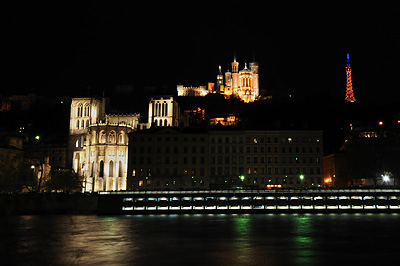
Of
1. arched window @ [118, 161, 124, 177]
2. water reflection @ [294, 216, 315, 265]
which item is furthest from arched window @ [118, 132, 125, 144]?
water reflection @ [294, 216, 315, 265]

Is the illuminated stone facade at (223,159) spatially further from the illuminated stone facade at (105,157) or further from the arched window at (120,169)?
the arched window at (120,169)

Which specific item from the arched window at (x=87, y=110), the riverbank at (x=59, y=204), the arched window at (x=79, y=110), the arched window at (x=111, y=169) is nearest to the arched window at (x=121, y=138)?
the arched window at (x=111, y=169)

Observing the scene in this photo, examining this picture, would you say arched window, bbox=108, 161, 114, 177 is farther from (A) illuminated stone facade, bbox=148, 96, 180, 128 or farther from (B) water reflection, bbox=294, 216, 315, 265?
(B) water reflection, bbox=294, 216, 315, 265

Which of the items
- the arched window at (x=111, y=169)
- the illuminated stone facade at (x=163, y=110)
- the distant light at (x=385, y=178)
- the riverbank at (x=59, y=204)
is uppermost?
the illuminated stone facade at (x=163, y=110)

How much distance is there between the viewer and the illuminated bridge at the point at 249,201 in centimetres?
6362

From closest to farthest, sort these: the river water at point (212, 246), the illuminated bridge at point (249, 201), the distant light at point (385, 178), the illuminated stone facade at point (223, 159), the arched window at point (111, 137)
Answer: the river water at point (212, 246), the illuminated bridge at point (249, 201), the distant light at point (385, 178), the illuminated stone facade at point (223, 159), the arched window at point (111, 137)

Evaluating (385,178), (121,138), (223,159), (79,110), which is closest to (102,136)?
(121,138)

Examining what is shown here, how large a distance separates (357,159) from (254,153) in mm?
21908

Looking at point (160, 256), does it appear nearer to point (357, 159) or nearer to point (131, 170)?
point (131, 170)

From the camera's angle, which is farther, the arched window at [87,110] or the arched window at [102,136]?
the arched window at [87,110]

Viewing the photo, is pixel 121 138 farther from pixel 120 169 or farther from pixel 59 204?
pixel 59 204

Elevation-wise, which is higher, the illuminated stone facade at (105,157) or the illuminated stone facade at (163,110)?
the illuminated stone facade at (163,110)

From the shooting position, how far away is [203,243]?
30.8 metres

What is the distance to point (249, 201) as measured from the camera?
65.1 metres
